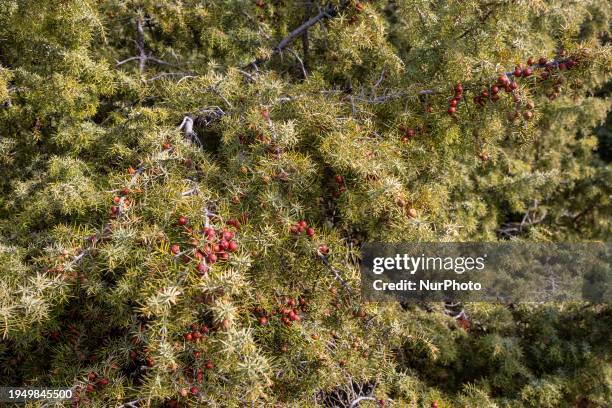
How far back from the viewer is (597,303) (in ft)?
11.8

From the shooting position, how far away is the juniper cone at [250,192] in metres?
1.88

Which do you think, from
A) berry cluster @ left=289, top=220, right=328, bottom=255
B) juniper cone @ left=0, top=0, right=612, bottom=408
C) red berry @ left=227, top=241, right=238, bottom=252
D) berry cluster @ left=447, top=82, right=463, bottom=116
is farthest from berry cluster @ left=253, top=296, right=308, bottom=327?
berry cluster @ left=447, top=82, right=463, bottom=116

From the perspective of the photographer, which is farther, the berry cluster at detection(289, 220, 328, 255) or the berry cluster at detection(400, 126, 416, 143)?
the berry cluster at detection(400, 126, 416, 143)

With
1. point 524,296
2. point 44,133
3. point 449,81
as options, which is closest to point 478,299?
point 524,296

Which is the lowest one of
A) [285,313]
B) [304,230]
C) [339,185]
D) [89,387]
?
[89,387]

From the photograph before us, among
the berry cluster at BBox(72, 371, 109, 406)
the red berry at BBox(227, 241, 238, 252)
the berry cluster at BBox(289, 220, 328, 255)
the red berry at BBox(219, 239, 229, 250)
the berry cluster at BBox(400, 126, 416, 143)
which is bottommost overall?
the berry cluster at BBox(72, 371, 109, 406)

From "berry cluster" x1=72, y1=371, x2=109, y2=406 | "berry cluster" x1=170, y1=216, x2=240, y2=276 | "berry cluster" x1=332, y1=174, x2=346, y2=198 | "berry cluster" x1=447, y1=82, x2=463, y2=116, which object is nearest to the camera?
"berry cluster" x1=170, y1=216, x2=240, y2=276

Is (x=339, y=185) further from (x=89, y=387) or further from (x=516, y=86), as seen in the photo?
(x=89, y=387)

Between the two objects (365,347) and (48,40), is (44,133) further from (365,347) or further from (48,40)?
(365,347)

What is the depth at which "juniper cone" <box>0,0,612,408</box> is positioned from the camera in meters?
1.88

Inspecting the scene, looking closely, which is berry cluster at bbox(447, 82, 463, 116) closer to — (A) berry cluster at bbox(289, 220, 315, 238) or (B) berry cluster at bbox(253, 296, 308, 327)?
(A) berry cluster at bbox(289, 220, 315, 238)

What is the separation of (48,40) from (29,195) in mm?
862

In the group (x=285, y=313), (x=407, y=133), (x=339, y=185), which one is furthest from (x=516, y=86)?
(x=285, y=313)

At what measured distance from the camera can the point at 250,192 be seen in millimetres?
2121
